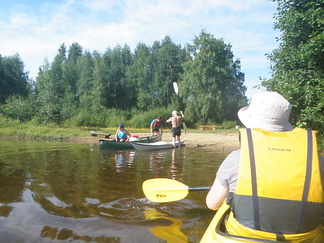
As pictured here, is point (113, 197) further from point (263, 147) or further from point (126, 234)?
point (263, 147)

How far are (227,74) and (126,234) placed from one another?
35995 millimetres

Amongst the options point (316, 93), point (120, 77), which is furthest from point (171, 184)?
point (120, 77)

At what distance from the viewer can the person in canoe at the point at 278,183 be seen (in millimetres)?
1952

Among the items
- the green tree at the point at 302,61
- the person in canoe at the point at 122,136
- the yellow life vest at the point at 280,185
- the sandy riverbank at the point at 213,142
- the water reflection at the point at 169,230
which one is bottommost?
the water reflection at the point at 169,230

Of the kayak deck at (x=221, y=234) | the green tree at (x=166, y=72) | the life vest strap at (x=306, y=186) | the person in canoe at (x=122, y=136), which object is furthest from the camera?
the green tree at (x=166, y=72)

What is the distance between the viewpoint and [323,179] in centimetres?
201

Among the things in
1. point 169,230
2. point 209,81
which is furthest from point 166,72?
point 169,230

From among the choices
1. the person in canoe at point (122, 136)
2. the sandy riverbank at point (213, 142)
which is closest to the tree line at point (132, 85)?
the sandy riverbank at point (213, 142)

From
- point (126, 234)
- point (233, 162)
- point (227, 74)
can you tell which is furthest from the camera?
point (227, 74)

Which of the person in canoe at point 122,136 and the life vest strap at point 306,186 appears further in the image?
the person in canoe at point 122,136

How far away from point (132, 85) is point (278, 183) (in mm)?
48179

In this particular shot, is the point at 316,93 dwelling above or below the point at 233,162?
above

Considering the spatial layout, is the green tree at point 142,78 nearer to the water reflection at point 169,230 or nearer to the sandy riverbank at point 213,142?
the sandy riverbank at point 213,142

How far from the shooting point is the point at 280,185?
6.39 ft
